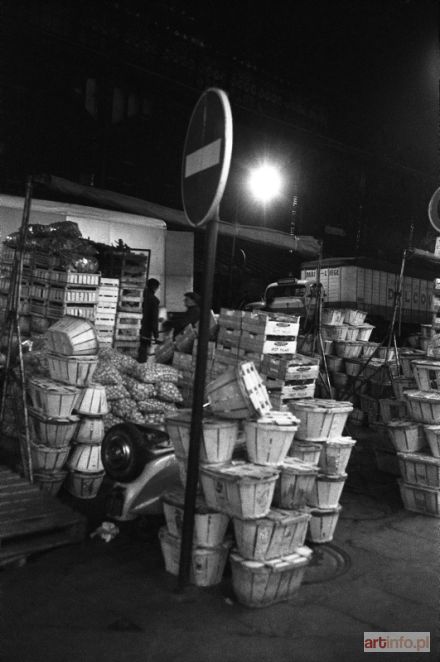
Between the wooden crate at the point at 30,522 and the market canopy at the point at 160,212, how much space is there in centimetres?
756

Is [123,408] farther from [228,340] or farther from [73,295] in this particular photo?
[73,295]

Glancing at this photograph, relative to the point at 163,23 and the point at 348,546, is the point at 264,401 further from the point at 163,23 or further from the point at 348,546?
the point at 163,23

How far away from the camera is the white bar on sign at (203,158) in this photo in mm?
4457

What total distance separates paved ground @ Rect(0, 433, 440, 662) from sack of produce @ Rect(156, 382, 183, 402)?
311cm

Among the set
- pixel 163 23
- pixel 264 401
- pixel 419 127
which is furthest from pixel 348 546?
pixel 419 127

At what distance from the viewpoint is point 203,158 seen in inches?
185

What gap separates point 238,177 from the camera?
2103 cm

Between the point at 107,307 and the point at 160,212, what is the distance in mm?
4979

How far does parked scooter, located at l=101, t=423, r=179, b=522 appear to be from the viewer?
230 inches

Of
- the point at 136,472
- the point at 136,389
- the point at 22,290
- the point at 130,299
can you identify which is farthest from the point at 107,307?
the point at 136,472

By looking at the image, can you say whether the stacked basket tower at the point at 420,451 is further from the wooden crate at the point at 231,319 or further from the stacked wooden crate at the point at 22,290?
the stacked wooden crate at the point at 22,290

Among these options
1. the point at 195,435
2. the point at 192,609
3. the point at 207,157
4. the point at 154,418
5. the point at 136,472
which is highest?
the point at 207,157

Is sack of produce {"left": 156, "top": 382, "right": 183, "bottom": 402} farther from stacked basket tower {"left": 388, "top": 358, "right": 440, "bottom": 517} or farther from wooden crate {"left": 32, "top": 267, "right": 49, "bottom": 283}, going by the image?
wooden crate {"left": 32, "top": 267, "right": 49, "bottom": 283}

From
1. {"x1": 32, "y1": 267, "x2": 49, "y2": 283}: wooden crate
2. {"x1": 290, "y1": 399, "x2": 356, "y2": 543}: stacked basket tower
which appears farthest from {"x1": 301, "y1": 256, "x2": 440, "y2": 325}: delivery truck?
{"x1": 290, "y1": 399, "x2": 356, "y2": 543}: stacked basket tower
